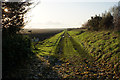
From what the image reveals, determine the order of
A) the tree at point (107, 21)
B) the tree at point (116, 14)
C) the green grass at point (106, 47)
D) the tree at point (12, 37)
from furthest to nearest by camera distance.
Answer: the tree at point (107, 21), the tree at point (116, 14), the green grass at point (106, 47), the tree at point (12, 37)

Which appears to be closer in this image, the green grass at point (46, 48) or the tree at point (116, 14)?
the green grass at point (46, 48)

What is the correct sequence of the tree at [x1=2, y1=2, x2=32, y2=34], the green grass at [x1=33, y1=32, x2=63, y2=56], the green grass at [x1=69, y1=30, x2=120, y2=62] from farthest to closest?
1. the green grass at [x1=33, y1=32, x2=63, y2=56]
2. the green grass at [x1=69, y1=30, x2=120, y2=62]
3. the tree at [x1=2, y1=2, x2=32, y2=34]

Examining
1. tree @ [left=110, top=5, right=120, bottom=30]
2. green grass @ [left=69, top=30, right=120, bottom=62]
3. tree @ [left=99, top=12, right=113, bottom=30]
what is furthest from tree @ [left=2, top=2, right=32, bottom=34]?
tree @ [left=99, top=12, right=113, bottom=30]

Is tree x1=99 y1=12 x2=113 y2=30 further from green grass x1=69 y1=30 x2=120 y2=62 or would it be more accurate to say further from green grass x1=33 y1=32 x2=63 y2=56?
green grass x1=33 y1=32 x2=63 y2=56

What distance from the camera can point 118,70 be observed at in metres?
8.21

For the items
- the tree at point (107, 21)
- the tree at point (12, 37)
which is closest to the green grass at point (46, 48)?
the tree at point (12, 37)

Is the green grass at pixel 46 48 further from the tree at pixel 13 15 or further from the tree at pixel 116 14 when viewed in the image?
the tree at pixel 116 14

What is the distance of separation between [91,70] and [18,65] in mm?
6282

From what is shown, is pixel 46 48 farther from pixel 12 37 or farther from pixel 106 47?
pixel 12 37

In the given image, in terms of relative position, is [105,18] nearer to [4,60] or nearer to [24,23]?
[24,23]

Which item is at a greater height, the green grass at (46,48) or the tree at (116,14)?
the tree at (116,14)

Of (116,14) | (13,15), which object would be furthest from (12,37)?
(116,14)

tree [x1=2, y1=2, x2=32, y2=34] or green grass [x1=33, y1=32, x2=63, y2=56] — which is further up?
tree [x1=2, y1=2, x2=32, y2=34]

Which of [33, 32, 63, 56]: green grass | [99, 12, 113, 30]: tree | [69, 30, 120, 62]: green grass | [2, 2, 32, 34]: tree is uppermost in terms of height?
[99, 12, 113, 30]: tree
